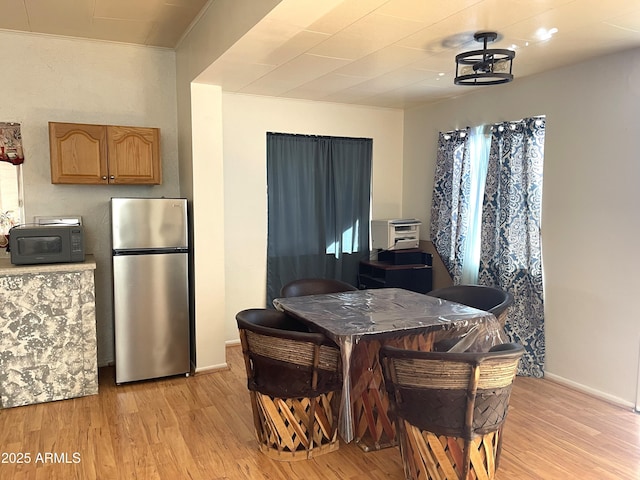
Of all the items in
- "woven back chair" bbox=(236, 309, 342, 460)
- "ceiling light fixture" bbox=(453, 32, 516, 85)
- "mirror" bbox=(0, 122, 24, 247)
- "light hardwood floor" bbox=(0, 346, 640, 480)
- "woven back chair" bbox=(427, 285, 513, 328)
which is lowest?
"light hardwood floor" bbox=(0, 346, 640, 480)

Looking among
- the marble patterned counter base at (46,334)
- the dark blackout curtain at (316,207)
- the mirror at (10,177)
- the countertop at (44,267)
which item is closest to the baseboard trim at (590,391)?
the dark blackout curtain at (316,207)

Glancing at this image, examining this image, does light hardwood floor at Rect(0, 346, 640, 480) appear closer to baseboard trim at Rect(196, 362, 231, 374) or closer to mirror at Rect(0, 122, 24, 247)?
baseboard trim at Rect(196, 362, 231, 374)

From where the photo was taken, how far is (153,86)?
A: 14.4 feet

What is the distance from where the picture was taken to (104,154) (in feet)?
12.9

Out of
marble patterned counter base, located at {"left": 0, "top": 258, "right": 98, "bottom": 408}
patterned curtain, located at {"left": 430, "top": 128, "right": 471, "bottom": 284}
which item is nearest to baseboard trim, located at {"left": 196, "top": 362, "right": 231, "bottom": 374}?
marble patterned counter base, located at {"left": 0, "top": 258, "right": 98, "bottom": 408}

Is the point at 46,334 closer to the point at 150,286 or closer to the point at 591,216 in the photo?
the point at 150,286

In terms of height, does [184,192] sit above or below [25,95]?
below

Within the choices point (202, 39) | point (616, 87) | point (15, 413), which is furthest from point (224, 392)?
point (616, 87)

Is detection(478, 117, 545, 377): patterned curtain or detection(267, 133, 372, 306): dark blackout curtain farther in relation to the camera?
detection(267, 133, 372, 306): dark blackout curtain

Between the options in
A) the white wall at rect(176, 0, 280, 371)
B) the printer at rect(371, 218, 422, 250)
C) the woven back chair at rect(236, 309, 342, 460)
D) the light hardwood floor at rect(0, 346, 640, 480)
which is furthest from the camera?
the printer at rect(371, 218, 422, 250)

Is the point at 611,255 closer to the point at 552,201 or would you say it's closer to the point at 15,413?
the point at 552,201

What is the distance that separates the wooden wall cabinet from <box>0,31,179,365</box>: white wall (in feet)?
0.94

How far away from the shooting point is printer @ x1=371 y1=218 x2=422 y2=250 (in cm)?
522

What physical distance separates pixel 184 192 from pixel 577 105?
331 centimetres
